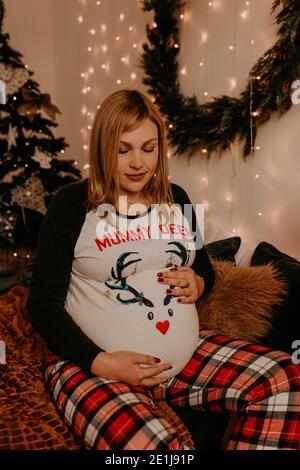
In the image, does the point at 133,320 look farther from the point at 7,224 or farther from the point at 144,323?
the point at 7,224

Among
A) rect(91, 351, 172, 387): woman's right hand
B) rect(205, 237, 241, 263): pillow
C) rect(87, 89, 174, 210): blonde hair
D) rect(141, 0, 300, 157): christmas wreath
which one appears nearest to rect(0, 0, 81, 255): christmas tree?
rect(141, 0, 300, 157): christmas wreath

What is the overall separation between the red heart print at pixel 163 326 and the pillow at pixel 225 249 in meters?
Result: 0.55

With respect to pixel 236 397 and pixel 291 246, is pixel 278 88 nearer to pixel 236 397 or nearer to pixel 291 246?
pixel 291 246

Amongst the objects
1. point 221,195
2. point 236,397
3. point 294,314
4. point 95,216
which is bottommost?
point 236,397

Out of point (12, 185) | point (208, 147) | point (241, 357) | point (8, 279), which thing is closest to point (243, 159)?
point (208, 147)

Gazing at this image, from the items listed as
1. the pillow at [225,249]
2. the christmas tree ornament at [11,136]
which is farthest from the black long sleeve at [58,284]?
the christmas tree ornament at [11,136]

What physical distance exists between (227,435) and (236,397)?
0.76 ft

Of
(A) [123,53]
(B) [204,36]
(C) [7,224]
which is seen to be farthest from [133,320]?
(A) [123,53]

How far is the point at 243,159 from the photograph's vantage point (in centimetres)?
197

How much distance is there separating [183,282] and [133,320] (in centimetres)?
20

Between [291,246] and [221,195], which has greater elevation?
[221,195]

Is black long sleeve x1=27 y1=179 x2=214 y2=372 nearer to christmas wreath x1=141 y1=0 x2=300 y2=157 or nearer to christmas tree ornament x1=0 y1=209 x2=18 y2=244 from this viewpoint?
christmas wreath x1=141 y1=0 x2=300 y2=157

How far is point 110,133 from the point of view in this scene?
115 cm
